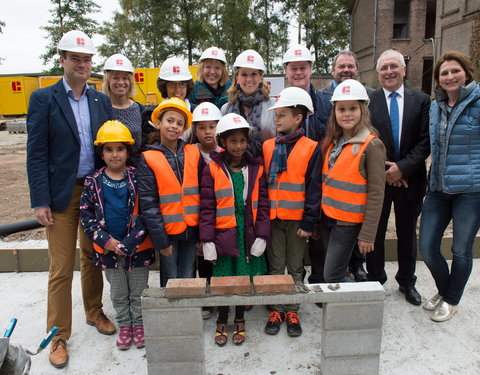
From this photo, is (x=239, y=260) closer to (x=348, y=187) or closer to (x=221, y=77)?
(x=348, y=187)

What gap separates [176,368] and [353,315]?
124 centimetres

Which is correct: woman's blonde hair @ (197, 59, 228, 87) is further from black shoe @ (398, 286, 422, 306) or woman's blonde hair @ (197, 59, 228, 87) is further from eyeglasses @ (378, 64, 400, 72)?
black shoe @ (398, 286, 422, 306)

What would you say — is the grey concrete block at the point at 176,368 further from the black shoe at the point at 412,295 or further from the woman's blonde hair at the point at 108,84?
the woman's blonde hair at the point at 108,84

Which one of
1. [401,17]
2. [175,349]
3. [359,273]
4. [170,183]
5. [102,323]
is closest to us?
[175,349]

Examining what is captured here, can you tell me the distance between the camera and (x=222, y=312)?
3.22m

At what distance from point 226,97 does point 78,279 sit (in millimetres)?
2616

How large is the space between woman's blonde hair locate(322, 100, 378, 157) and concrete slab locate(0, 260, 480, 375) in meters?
1.58

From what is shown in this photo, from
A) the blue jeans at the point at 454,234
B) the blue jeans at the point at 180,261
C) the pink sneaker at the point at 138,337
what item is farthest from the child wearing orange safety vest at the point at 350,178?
the pink sneaker at the point at 138,337

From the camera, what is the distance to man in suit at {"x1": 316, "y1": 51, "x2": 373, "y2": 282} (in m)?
3.54

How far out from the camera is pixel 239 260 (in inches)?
126

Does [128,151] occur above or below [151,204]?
above

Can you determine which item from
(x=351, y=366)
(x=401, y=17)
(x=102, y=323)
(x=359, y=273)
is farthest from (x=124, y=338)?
(x=401, y=17)

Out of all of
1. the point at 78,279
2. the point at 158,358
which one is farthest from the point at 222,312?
the point at 78,279

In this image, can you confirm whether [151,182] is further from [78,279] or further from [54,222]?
[78,279]
